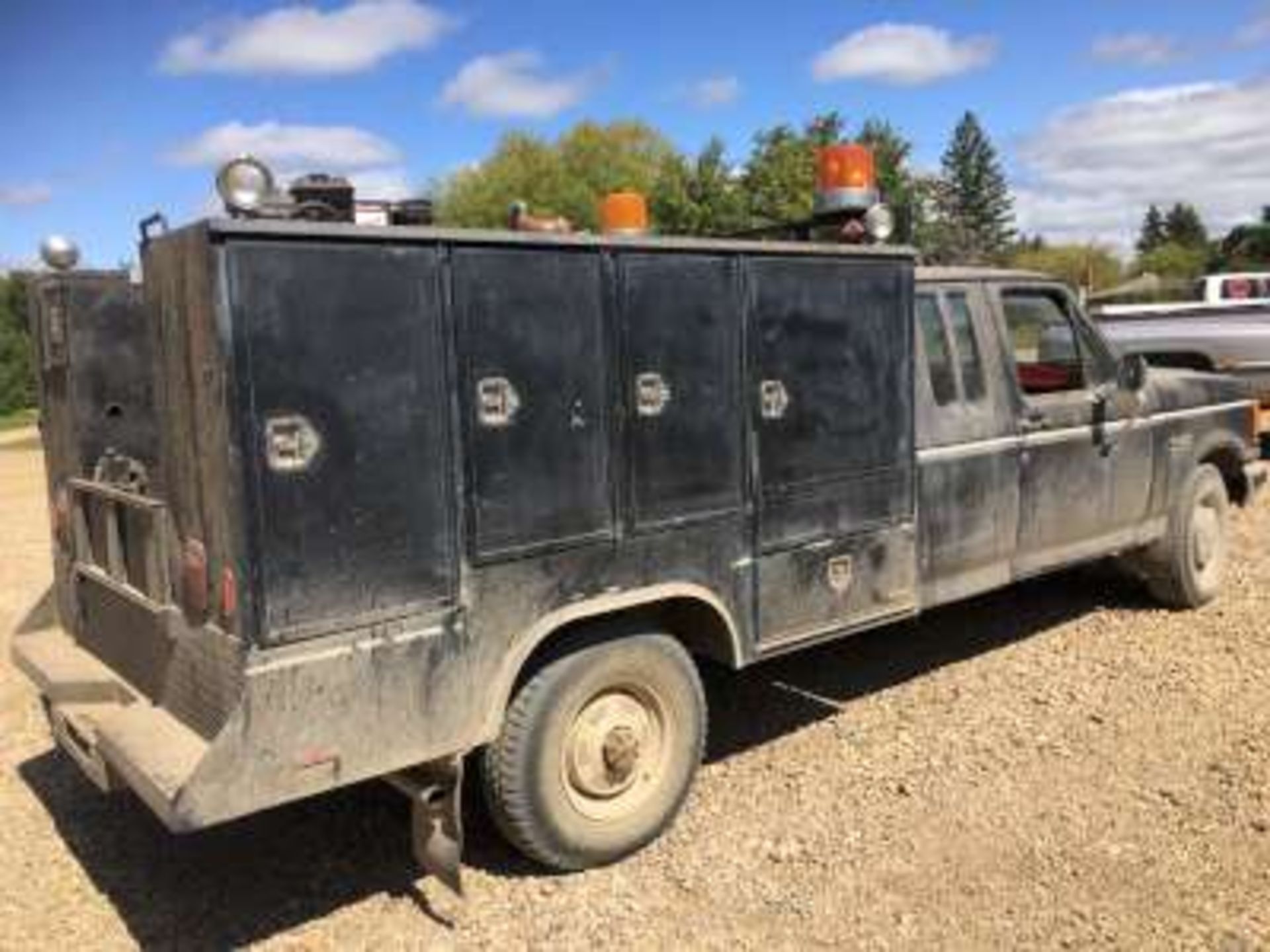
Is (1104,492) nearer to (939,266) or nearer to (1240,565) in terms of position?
(939,266)

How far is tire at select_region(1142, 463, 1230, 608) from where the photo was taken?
24.2 ft

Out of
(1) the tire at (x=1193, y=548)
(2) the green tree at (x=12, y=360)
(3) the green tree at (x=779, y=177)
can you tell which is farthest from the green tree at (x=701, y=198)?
(1) the tire at (x=1193, y=548)

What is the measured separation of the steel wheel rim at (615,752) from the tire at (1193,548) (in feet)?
12.7

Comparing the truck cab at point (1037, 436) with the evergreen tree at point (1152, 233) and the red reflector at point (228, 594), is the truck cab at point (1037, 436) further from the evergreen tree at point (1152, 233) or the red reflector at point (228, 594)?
the evergreen tree at point (1152, 233)

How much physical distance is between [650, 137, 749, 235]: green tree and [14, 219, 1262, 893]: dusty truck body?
38432mm

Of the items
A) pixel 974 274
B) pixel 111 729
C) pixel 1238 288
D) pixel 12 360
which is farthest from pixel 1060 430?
pixel 12 360

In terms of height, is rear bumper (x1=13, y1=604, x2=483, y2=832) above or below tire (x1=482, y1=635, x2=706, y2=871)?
above

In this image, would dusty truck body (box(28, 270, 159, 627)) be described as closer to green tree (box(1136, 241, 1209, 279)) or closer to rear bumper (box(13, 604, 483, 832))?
rear bumper (box(13, 604, 483, 832))

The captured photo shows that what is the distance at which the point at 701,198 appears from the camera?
150 feet

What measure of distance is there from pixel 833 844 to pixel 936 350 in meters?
2.23

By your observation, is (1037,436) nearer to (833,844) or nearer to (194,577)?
(833,844)

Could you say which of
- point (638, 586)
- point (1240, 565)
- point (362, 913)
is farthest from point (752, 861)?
point (1240, 565)

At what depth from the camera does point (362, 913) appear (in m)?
4.36

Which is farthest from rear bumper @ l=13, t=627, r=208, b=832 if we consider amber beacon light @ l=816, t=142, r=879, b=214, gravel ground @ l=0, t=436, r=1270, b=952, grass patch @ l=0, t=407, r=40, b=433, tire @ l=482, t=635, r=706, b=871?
grass patch @ l=0, t=407, r=40, b=433
